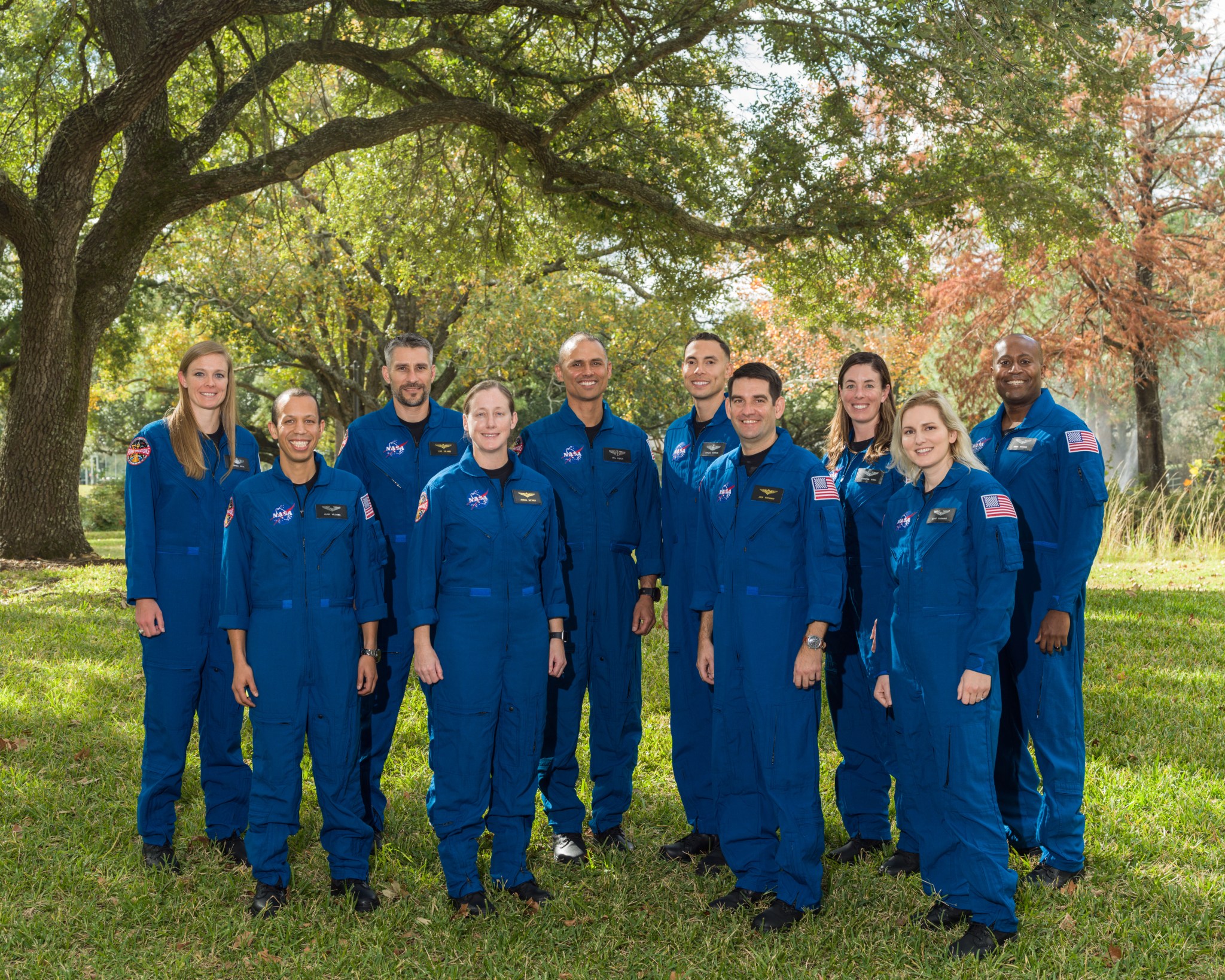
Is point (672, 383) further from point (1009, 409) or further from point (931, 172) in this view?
point (1009, 409)

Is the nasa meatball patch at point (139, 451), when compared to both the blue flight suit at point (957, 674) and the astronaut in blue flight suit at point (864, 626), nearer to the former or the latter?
the astronaut in blue flight suit at point (864, 626)

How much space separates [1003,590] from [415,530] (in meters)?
2.42

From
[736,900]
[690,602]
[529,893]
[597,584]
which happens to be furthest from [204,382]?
[736,900]

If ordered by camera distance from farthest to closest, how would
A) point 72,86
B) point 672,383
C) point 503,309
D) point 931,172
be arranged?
1. point 672,383
2. point 503,309
3. point 72,86
4. point 931,172

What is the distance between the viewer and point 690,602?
4602mm

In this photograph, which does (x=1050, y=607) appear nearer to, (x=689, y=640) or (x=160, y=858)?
(x=689, y=640)

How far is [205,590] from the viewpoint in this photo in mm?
4363

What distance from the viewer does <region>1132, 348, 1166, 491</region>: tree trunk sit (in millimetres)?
19578

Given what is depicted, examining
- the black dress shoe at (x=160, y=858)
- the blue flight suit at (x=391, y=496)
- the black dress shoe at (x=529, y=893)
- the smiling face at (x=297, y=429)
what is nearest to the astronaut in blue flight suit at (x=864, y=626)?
the black dress shoe at (x=529, y=893)

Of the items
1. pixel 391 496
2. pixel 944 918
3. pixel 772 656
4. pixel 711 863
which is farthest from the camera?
pixel 391 496

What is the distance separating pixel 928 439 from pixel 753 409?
0.74 meters

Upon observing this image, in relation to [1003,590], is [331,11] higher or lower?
higher

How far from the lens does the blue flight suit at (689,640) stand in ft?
15.4

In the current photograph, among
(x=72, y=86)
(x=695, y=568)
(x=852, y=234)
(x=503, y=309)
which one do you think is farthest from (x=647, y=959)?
(x=503, y=309)
